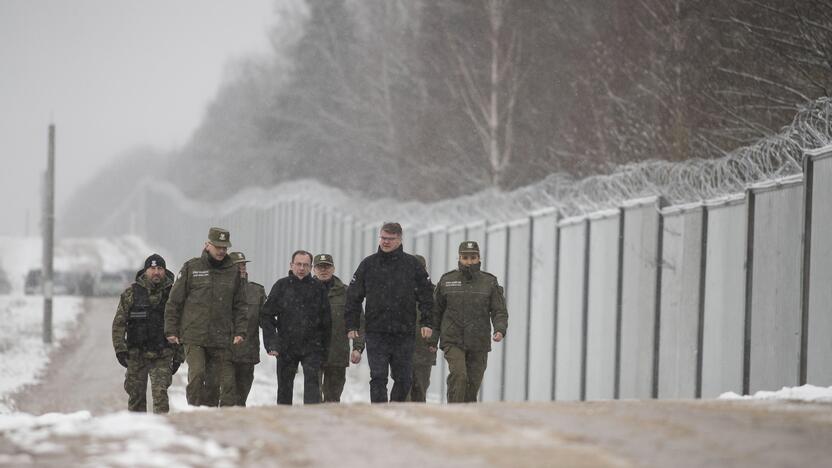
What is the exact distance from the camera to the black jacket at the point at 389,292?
13.2 meters

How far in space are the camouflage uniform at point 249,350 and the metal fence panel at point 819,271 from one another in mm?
4940

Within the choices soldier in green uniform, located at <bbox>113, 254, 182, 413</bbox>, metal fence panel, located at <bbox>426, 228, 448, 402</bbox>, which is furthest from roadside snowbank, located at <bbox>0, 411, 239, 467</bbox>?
metal fence panel, located at <bbox>426, 228, 448, 402</bbox>

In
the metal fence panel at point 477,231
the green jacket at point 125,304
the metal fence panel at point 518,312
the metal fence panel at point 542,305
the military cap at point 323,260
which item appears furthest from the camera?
the metal fence panel at point 477,231

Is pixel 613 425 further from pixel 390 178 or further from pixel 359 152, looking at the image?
pixel 359 152

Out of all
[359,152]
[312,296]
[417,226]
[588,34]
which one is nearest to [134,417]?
[312,296]

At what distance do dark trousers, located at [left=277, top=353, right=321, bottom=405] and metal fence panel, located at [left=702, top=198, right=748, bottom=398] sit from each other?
363 cm

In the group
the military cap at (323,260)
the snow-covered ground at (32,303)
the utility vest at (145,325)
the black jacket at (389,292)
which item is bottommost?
the snow-covered ground at (32,303)

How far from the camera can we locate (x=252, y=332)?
1488cm

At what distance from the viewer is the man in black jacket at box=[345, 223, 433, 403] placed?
1323cm

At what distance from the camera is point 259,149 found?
70.7m

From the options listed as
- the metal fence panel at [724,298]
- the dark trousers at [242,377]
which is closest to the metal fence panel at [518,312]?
the metal fence panel at [724,298]

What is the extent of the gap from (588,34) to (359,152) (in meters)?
23.6

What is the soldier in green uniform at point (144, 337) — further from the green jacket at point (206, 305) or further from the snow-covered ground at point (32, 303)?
the snow-covered ground at point (32, 303)

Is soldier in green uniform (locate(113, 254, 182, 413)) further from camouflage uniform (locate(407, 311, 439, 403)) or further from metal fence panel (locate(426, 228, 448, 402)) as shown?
metal fence panel (locate(426, 228, 448, 402))
